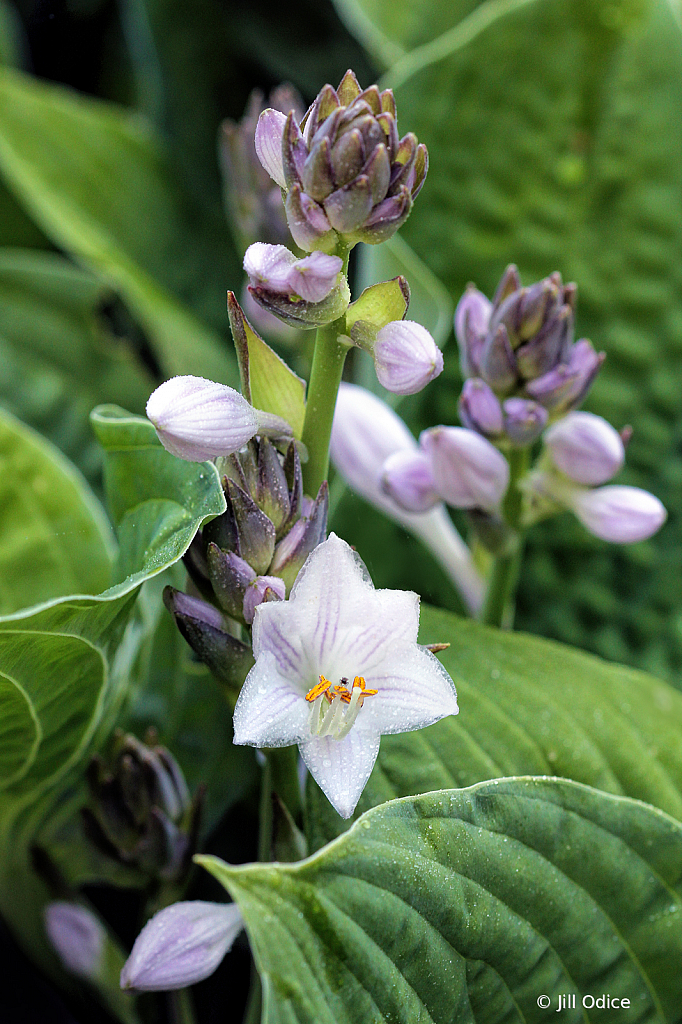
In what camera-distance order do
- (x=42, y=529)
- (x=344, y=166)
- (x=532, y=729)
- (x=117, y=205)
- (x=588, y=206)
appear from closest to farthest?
1. (x=344, y=166)
2. (x=532, y=729)
3. (x=42, y=529)
4. (x=588, y=206)
5. (x=117, y=205)

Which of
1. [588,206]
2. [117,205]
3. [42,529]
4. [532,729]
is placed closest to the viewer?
[532,729]

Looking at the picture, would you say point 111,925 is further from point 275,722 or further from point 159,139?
point 159,139

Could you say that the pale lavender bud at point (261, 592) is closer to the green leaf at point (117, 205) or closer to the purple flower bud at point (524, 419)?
the purple flower bud at point (524, 419)

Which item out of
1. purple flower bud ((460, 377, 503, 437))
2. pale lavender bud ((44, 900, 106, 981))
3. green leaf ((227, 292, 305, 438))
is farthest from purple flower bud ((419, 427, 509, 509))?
pale lavender bud ((44, 900, 106, 981))

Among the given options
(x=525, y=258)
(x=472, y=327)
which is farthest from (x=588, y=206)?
(x=472, y=327)

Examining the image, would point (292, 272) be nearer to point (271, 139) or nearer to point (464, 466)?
point (271, 139)

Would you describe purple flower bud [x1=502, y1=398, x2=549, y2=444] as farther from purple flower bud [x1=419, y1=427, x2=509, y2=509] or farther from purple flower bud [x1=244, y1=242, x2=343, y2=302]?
purple flower bud [x1=244, y1=242, x2=343, y2=302]
